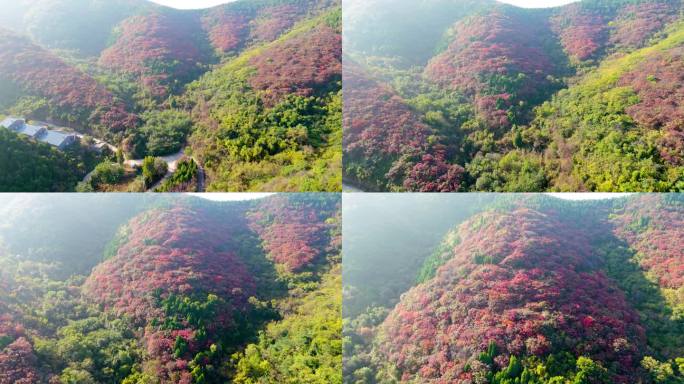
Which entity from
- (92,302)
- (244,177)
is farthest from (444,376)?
(92,302)

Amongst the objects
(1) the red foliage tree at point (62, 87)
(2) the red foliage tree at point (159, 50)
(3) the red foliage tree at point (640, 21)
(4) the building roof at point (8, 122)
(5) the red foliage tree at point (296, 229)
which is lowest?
(5) the red foliage tree at point (296, 229)

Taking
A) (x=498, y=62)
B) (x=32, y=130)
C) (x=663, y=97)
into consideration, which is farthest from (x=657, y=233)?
(x=32, y=130)

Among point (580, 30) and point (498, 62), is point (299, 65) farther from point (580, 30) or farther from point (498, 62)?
point (580, 30)

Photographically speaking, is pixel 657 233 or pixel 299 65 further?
pixel 299 65

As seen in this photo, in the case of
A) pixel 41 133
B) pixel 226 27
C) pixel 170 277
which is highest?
pixel 226 27

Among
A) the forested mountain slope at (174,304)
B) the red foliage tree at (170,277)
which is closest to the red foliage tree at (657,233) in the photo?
the forested mountain slope at (174,304)

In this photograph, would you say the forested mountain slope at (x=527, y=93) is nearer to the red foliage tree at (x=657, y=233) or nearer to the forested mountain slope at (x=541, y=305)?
the red foliage tree at (x=657, y=233)
